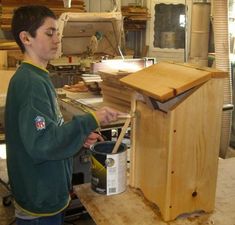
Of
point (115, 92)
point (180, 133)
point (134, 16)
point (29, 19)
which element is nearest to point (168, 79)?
point (180, 133)

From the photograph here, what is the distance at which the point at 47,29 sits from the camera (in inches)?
47.2

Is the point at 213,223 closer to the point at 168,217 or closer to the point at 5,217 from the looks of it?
the point at 168,217

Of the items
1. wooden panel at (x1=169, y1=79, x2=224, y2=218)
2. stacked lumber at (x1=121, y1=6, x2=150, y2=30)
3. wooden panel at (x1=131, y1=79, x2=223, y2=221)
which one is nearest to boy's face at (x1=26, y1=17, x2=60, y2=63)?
wooden panel at (x1=131, y1=79, x2=223, y2=221)

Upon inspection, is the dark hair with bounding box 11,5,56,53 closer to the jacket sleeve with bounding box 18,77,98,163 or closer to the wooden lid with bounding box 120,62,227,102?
the jacket sleeve with bounding box 18,77,98,163

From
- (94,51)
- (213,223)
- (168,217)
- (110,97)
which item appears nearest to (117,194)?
(168,217)

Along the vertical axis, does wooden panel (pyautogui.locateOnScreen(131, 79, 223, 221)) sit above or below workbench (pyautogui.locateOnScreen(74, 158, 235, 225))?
above

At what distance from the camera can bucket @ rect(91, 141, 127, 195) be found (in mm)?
1207

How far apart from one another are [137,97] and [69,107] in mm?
982

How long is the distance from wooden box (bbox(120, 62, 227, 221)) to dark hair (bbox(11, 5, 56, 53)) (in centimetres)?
36

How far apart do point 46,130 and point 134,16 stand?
4.13 m

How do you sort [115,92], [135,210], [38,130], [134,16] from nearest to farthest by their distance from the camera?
[38,130]
[135,210]
[115,92]
[134,16]

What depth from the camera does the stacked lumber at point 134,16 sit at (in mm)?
4902

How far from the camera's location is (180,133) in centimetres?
105

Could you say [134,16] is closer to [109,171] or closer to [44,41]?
[44,41]
